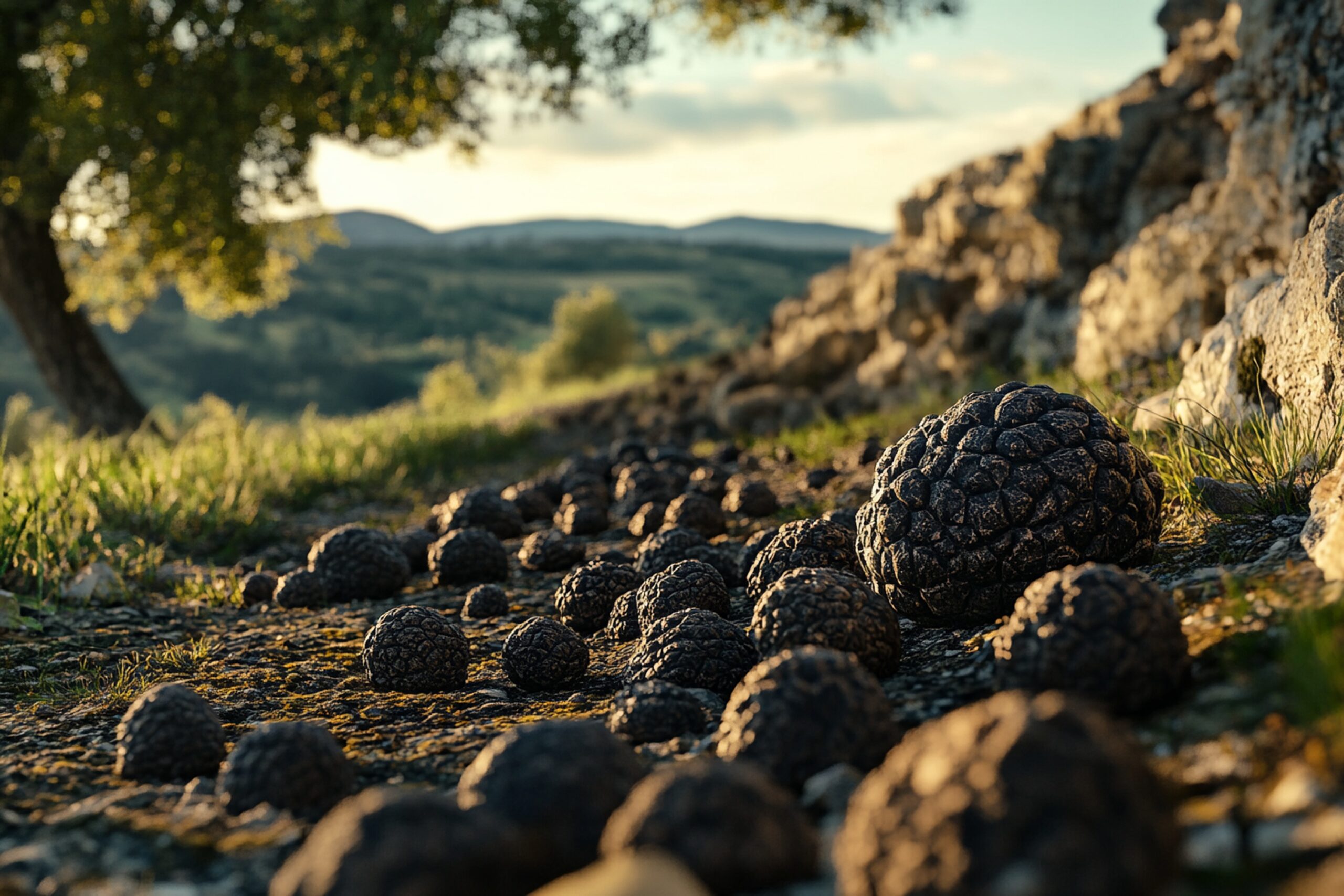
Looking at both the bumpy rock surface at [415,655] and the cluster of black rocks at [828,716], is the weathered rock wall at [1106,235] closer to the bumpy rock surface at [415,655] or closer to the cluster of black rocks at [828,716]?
the cluster of black rocks at [828,716]

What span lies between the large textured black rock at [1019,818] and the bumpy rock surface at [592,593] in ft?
9.89

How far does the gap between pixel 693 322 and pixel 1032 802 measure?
8667 centimetres

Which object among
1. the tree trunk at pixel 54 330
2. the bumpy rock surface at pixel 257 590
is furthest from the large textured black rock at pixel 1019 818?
the tree trunk at pixel 54 330

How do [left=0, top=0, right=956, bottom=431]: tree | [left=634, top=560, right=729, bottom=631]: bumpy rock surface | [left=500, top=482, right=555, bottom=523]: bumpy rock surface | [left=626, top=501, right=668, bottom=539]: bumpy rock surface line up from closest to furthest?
1. [left=634, top=560, right=729, bottom=631]: bumpy rock surface
2. [left=626, top=501, right=668, bottom=539]: bumpy rock surface
3. [left=500, top=482, right=555, bottom=523]: bumpy rock surface
4. [left=0, top=0, right=956, bottom=431]: tree

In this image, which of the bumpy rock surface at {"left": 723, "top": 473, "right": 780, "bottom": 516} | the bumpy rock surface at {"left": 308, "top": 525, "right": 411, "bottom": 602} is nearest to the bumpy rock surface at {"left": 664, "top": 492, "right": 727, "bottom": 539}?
the bumpy rock surface at {"left": 723, "top": 473, "right": 780, "bottom": 516}

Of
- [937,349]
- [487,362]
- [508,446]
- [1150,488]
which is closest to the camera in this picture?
[1150,488]

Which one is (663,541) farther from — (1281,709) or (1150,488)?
(1281,709)

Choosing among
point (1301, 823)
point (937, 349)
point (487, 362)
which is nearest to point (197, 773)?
point (1301, 823)

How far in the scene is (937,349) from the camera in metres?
12.7

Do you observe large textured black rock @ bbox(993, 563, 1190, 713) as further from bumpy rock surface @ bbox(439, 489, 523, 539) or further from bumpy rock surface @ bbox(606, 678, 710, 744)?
bumpy rock surface @ bbox(439, 489, 523, 539)

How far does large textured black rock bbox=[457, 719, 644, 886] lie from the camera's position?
2150mm

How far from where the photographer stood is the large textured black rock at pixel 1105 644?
2484mm

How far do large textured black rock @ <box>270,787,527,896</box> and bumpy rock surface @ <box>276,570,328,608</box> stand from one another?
13.2 ft

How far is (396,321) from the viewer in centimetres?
9375
